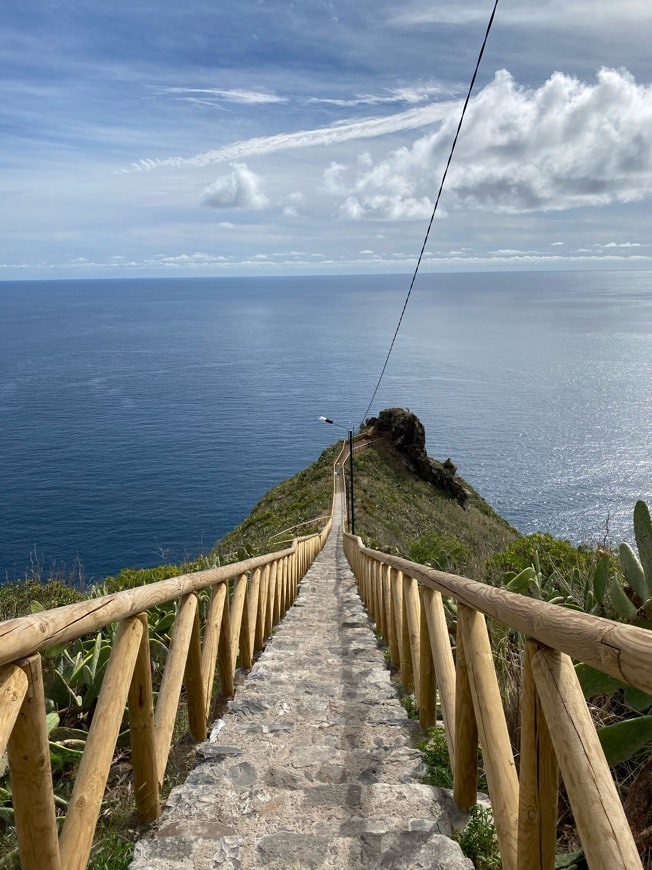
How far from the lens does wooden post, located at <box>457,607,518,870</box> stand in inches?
84.4

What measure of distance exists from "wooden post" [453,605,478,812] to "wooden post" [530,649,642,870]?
1.07 m

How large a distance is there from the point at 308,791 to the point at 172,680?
0.84 m

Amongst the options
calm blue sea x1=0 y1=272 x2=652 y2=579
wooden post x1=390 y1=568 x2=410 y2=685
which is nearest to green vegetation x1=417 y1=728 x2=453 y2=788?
wooden post x1=390 y1=568 x2=410 y2=685

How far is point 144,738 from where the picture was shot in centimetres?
280

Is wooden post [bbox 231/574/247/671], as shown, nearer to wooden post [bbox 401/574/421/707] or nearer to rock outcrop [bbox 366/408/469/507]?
wooden post [bbox 401/574/421/707]

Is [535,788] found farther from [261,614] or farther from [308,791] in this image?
[261,614]

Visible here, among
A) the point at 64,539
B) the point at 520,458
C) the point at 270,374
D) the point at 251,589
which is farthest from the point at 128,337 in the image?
the point at 251,589

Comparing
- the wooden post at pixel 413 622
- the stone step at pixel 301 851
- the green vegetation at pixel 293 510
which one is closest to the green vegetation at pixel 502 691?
the stone step at pixel 301 851

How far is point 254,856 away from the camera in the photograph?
257 cm

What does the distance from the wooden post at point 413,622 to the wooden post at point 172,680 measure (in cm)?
167

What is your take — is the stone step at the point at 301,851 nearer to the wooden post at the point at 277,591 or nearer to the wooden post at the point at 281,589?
the wooden post at the point at 277,591

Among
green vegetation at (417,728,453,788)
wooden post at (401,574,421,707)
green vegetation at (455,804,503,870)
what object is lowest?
green vegetation at (417,728,453,788)

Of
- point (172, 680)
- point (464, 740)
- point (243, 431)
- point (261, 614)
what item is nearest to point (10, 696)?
point (172, 680)

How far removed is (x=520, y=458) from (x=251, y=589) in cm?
7206
